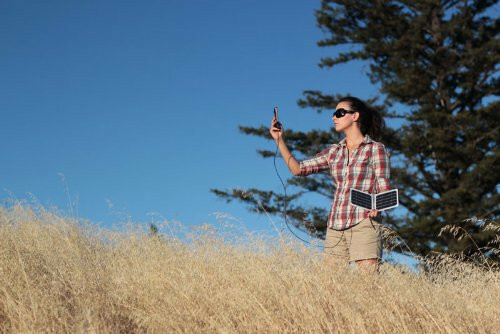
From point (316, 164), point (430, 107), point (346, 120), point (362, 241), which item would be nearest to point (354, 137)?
point (346, 120)

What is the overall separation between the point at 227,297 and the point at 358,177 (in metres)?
1.35

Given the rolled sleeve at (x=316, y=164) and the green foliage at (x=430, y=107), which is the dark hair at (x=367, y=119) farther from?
the green foliage at (x=430, y=107)

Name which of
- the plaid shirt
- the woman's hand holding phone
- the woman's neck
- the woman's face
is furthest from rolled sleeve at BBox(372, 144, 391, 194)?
the woman's hand holding phone

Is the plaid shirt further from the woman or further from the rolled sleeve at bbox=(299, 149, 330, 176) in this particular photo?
the rolled sleeve at bbox=(299, 149, 330, 176)

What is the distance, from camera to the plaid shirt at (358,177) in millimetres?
4258

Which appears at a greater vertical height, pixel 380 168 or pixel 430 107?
pixel 430 107

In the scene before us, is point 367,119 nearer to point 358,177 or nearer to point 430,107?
point 358,177

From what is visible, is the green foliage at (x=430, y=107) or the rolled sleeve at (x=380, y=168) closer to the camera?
the rolled sleeve at (x=380, y=168)

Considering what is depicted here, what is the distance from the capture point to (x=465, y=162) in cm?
1364

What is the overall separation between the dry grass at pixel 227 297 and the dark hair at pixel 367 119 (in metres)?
1.11

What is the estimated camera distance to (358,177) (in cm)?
435

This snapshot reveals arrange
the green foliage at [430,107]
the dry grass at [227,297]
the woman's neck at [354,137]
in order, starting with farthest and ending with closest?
the green foliage at [430,107]
the woman's neck at [354,137]
the dry grass at [227,297]

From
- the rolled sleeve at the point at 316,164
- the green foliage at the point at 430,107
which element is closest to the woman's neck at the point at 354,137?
the rolled sleeve at the point at 316,164

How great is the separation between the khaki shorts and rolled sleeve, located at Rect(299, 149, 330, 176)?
0.65 m
